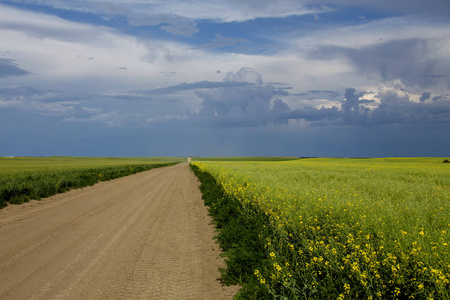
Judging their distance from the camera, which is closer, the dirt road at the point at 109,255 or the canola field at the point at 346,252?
the canola field at the point at 346,252

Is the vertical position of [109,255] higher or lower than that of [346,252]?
lower

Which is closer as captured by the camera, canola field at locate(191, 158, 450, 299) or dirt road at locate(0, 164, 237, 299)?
canola field at locate(191, 158, 450, 299)

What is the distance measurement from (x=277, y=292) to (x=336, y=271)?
109 centimetres

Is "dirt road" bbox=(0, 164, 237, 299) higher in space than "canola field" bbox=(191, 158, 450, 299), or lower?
lower

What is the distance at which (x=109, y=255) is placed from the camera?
748cm

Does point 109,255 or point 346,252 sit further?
point 109,255

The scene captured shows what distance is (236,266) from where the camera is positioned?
21.0ft

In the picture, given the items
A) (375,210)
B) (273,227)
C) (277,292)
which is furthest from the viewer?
(273,227)

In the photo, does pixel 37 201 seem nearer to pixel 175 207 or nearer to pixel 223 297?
pixel 175 207

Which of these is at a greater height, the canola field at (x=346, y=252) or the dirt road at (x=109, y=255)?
the canola field at (x=346, y=252)

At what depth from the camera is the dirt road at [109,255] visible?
5637 millimetres

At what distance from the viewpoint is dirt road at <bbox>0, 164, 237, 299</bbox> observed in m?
5.64

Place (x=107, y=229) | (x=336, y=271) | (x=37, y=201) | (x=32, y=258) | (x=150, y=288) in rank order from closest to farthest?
(x=336, y=271)
(x=150, y=288)
(x=32, y=258)
(x=107, y=229)
(x=37, y=201)

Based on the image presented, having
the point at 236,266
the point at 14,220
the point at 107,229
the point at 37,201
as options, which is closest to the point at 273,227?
the point at 236,266
